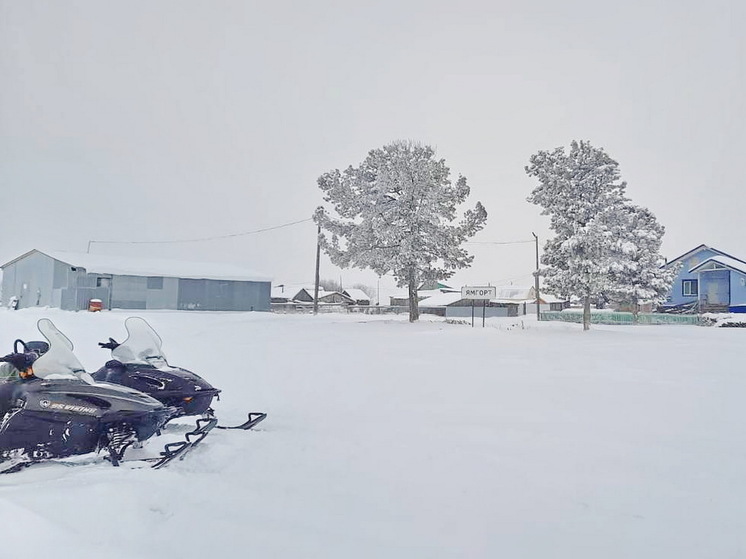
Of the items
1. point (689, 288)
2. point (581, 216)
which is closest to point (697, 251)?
point (689, 288)

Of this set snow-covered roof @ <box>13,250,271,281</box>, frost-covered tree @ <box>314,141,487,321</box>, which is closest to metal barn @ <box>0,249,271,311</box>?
snow-covered roof @ <box>13,250,271,281</box>

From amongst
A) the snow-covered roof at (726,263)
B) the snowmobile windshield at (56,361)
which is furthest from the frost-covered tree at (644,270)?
the snowmobile windshield at (56,361)

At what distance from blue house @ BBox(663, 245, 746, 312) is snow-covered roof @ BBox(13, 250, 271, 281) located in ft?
108

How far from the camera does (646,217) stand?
3488cm

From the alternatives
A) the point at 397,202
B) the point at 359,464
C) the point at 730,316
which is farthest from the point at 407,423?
the point at 730,316

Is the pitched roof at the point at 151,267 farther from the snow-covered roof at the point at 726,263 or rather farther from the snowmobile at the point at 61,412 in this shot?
the snow-covered roof at the point at 726,263

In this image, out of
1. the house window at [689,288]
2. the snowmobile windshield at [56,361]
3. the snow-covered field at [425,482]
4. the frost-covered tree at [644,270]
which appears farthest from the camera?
the house window at [689,288]

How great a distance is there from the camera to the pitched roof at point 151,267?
102ft

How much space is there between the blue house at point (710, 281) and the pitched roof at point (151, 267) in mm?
32880

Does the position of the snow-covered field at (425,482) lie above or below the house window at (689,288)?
below

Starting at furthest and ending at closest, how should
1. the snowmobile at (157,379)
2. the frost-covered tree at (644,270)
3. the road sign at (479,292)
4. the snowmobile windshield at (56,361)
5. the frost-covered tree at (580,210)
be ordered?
the frost-covered tree at (644,270)
the frost-covered tree at (580,210)
the road sign at (479,292)
the snowmobile at (157,379)
the snowmobile windshield at (56,361)

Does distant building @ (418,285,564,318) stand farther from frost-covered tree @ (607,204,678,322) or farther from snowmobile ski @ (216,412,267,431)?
snowmobile ski @ (216,412,267,431)

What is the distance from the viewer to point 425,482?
4.59m

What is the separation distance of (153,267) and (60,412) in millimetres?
31103
